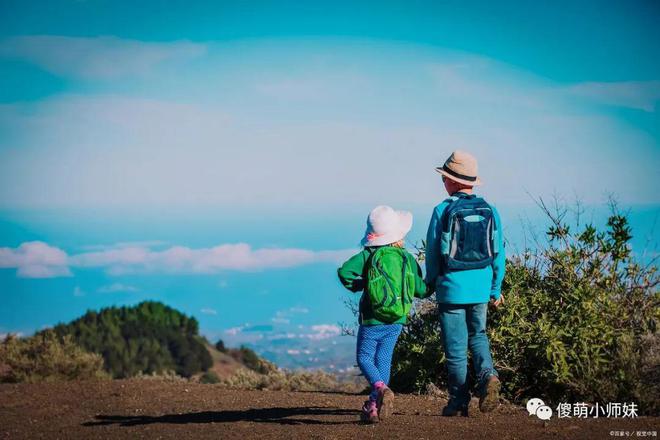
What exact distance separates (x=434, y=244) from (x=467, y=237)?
329 mm

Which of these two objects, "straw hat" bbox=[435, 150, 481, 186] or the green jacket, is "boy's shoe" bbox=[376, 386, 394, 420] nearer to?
the green jacket

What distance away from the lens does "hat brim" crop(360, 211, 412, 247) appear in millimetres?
8188

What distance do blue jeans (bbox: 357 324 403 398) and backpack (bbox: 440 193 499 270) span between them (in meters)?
0.91

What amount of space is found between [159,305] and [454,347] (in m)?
33.4

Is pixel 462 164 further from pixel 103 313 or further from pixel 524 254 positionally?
pixel 103 313

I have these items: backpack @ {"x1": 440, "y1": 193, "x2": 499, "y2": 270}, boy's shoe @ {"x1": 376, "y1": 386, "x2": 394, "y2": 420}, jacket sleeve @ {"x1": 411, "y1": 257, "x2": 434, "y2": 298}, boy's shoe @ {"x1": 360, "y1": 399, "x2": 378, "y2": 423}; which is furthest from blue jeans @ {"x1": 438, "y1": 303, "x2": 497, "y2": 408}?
boy's shoe @ {"x1": 360, "y1": 399, "x2": 378, "y2": 423}

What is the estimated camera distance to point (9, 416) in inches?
418

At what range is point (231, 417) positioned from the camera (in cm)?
951

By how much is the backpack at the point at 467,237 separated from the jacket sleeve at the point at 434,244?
68 mm

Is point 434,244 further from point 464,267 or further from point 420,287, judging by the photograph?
point 420,287

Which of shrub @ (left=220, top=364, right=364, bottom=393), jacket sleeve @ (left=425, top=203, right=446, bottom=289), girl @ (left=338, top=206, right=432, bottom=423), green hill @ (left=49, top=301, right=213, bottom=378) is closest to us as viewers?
jacket sleeve @ (left=425, top=203, right=446, bottom=289)

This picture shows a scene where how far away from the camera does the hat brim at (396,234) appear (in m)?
8.19

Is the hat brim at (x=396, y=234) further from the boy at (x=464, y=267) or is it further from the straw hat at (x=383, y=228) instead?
the boy at (x=464, y=267)

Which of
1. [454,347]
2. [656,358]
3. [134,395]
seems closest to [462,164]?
[454,347]
